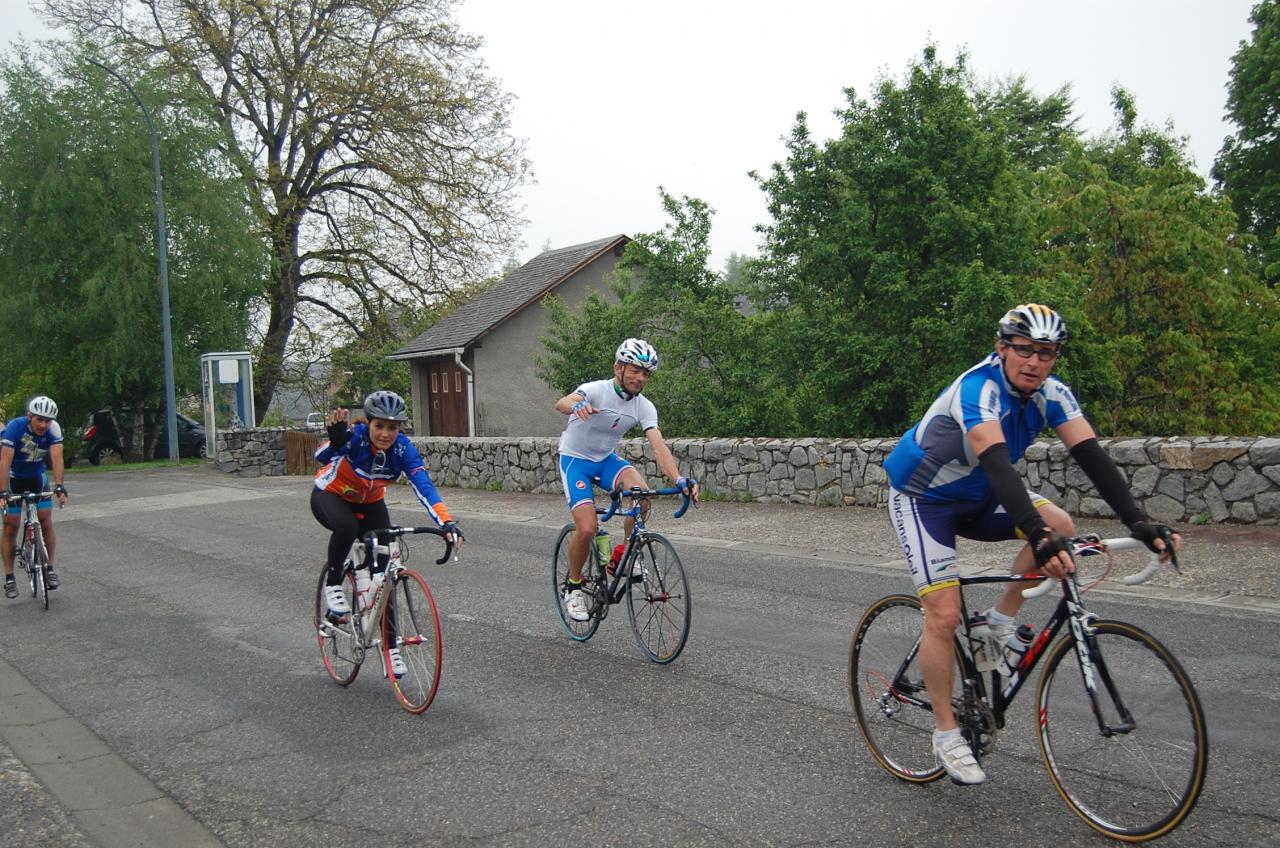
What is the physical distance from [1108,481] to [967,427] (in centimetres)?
51

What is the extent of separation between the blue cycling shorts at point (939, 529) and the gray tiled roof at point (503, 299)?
1190 inches

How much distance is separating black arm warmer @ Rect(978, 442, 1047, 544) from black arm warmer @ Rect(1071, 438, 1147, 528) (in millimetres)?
242

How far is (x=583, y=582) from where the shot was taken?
7.38 meters

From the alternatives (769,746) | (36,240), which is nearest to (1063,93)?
(36,240)

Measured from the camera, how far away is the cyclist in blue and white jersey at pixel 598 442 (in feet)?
23.0

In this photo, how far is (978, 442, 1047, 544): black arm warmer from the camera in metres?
3.73

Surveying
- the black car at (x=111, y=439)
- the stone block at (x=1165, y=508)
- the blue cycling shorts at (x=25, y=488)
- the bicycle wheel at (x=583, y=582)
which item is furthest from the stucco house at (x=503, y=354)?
the bicycle wheel at (x=583, y=582)

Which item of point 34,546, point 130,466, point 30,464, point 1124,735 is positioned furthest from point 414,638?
point 130,466

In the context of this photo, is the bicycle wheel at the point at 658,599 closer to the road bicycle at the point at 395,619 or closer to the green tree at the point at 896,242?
the road bicycle at the point at 395,619

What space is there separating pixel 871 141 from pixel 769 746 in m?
13.1

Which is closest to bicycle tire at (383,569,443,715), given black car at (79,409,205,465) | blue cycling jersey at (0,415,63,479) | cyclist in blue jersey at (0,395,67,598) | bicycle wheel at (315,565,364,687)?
bicycle wheel at (315,565,364,687)

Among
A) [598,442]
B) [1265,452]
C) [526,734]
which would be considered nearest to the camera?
[526,734]

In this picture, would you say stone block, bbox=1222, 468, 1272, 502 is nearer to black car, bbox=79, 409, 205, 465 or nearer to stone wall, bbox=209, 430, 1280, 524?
stone wall, bbox=209, 430, 1280, 524

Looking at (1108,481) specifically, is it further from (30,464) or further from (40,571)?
(30,464)
